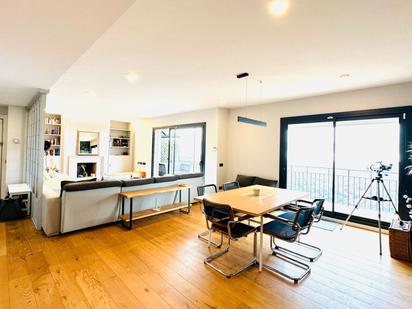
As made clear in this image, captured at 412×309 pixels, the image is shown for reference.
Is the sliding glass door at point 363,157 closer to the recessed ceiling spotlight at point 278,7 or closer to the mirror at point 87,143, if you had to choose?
the recessed ceiling spotlight at point 278,7

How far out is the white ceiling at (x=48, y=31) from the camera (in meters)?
1.49

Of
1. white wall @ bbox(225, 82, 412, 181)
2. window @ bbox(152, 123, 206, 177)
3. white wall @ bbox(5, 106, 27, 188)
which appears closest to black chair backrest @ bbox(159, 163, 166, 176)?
window @ bbox(152, 123, 206, 177)

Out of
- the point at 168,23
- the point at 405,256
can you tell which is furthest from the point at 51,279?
the point at 405,256

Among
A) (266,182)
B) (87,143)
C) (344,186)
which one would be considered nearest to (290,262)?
(266,182)

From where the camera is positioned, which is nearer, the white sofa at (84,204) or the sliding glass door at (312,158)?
the white sofa at (84,204)

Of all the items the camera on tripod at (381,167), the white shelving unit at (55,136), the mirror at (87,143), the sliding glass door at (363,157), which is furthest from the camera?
the mirror at (87,143)

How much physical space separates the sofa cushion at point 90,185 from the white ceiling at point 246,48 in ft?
5.58

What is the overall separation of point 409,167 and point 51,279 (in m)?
5.09

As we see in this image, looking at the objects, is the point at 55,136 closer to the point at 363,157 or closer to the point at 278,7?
the point at 278,7

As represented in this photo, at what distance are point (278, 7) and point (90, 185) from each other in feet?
11.6

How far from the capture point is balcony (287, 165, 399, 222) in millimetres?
4436

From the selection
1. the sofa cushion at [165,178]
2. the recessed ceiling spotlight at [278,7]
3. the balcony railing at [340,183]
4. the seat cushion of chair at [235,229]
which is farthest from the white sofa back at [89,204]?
the balcony railing at [340,183]

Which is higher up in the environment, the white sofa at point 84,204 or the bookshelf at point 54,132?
the bookshelf at point 54,132

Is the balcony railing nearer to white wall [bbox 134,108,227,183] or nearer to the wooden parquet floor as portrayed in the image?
the wooden parquet floor
